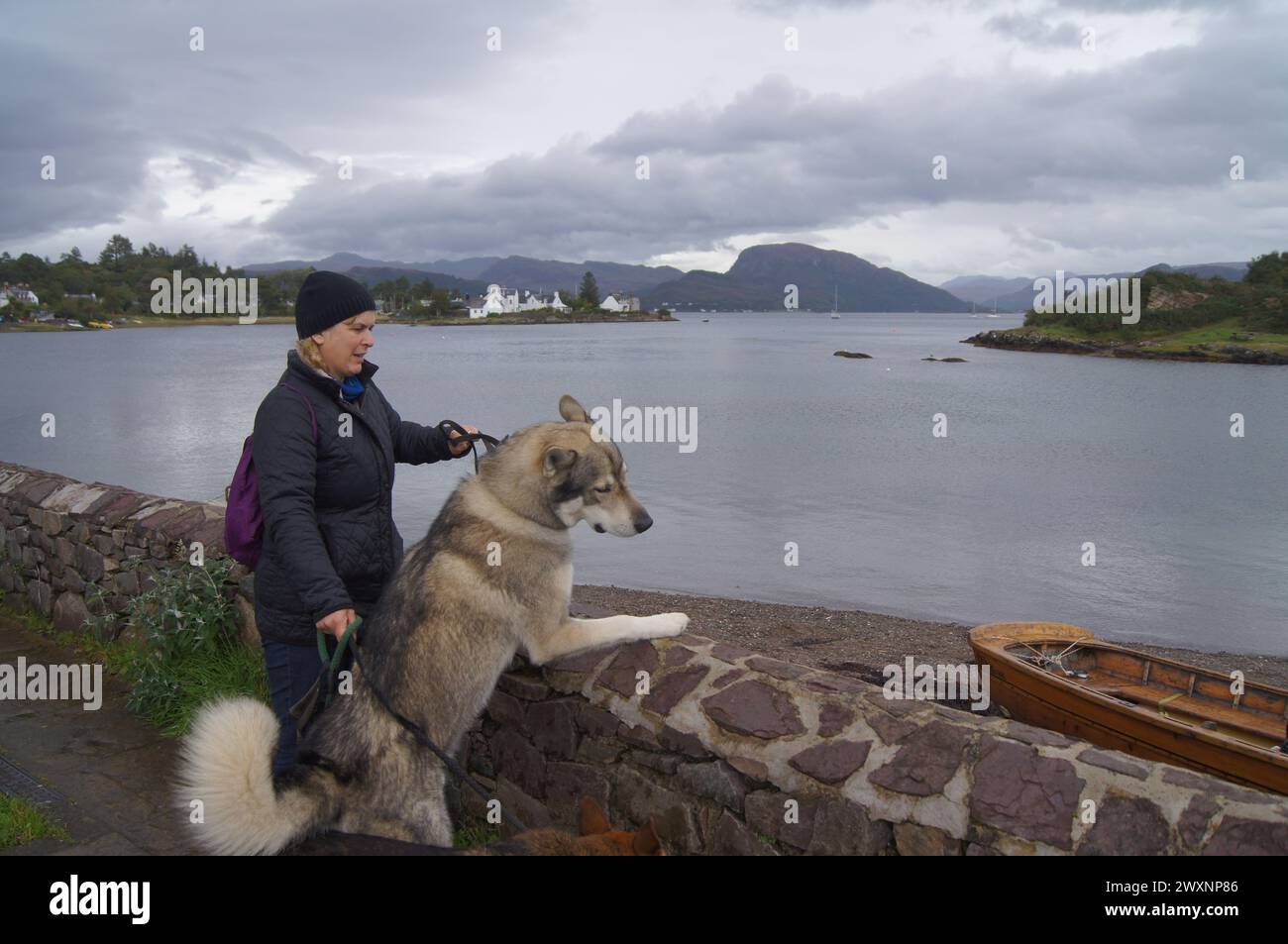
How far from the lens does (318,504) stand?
4.27m

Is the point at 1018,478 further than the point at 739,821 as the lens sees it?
Yes

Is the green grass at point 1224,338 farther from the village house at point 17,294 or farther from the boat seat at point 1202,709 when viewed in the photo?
the village house at point 17,294

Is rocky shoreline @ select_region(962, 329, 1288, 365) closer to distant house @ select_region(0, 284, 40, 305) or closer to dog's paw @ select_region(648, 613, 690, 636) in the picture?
dog's paw @ select_region(648, 613, 690, 636)

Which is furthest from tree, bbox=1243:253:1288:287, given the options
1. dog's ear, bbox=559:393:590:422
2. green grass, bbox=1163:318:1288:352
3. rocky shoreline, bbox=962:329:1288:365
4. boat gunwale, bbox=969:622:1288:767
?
dog's ear, bbox=559:393:590:422

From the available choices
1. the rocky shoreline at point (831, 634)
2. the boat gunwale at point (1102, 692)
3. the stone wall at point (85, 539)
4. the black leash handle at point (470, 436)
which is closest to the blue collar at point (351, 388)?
the black leash handle at point (470, 436)

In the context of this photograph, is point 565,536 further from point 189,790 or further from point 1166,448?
point 1166,448

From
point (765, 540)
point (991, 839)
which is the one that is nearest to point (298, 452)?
point (991, 839)

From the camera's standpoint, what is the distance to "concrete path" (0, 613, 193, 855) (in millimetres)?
4897

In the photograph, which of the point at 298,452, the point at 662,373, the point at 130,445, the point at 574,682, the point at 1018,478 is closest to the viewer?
the point at 298,452

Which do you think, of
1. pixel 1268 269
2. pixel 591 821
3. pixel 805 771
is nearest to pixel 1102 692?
pixel 805 771

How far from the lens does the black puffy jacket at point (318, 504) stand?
12.6 feet

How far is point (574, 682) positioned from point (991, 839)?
2148 millimetres

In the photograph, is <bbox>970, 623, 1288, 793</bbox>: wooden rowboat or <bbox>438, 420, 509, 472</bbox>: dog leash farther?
<bbox>970, 623, 1288, 793</bbox>: wooden rowboat
